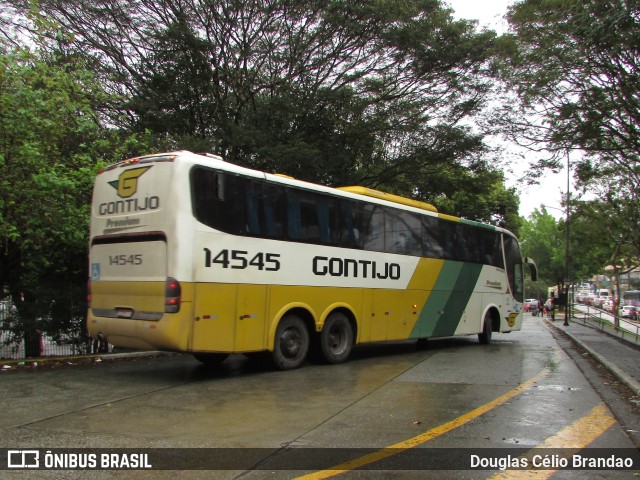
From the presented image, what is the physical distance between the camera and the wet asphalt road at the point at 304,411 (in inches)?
204

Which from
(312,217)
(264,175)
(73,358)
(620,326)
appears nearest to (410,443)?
(264,175)

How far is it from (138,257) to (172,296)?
3.24 ft

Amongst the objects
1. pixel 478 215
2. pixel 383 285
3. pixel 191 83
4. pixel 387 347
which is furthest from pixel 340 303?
pixel 478 215

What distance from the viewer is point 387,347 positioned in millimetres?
15203

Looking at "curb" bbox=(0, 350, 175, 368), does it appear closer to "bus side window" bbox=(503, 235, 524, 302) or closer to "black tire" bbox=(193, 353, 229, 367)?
"black tire" bbox=(193, 353, 229, 367)

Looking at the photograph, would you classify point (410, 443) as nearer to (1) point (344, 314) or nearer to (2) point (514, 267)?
(1) point (344, 314)

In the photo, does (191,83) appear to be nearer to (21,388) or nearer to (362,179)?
(362,179)

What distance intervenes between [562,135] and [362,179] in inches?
351

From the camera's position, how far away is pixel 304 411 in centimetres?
667

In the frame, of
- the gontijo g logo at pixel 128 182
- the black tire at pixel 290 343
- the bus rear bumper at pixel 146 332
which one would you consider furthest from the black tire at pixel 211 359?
the gontijo g logo at pixel 128 182

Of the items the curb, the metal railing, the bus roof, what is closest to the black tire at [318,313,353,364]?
the bus roof

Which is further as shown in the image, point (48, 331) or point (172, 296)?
point (48, 331)

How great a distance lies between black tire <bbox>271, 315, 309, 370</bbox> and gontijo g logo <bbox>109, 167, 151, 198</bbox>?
350 centimetres

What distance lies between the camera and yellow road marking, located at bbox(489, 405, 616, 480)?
4.46m
